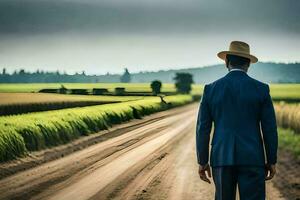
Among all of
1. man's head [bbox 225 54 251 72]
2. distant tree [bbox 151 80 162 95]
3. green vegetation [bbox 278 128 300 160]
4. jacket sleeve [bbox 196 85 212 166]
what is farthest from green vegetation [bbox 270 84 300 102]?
jacket sleeve [bbox 196 85 212 166]

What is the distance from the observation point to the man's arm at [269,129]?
16.9ft

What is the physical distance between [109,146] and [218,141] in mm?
15148

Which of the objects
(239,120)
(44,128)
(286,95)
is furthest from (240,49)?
(286,95)

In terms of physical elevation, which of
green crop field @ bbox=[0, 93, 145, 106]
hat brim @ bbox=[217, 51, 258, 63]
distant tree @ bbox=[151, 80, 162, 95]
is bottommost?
distant tree @ bbox=[151, 80, 162, 95]

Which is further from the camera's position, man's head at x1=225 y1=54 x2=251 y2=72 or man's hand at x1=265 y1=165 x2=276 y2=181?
man's head at x1=225 y1=54 x2=251 y2=72

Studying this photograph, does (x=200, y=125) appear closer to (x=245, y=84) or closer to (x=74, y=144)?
(x=245, y=84)

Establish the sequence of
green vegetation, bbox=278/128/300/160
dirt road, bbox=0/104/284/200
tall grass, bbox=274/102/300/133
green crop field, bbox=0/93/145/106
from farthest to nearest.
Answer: green crop field, bbox=0/93/145/106
tall grass, bbox=274/102/300/133
green vegetation, bbox=278/128/300/160
dirt road, bbox=0/104/284/200

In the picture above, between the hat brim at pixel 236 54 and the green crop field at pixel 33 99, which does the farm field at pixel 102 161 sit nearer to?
the hat brim at pixel 236 54

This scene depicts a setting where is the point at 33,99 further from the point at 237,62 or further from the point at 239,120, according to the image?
the point at 239,120

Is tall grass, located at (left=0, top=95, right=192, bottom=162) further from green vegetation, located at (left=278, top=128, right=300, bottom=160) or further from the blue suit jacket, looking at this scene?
the blue suit jacket

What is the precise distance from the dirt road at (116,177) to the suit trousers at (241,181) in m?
5.19

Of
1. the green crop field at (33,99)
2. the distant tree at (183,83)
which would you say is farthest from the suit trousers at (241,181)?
the distant tree at (183,83)

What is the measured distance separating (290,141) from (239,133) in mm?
17676

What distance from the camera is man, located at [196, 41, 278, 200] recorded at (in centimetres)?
509
